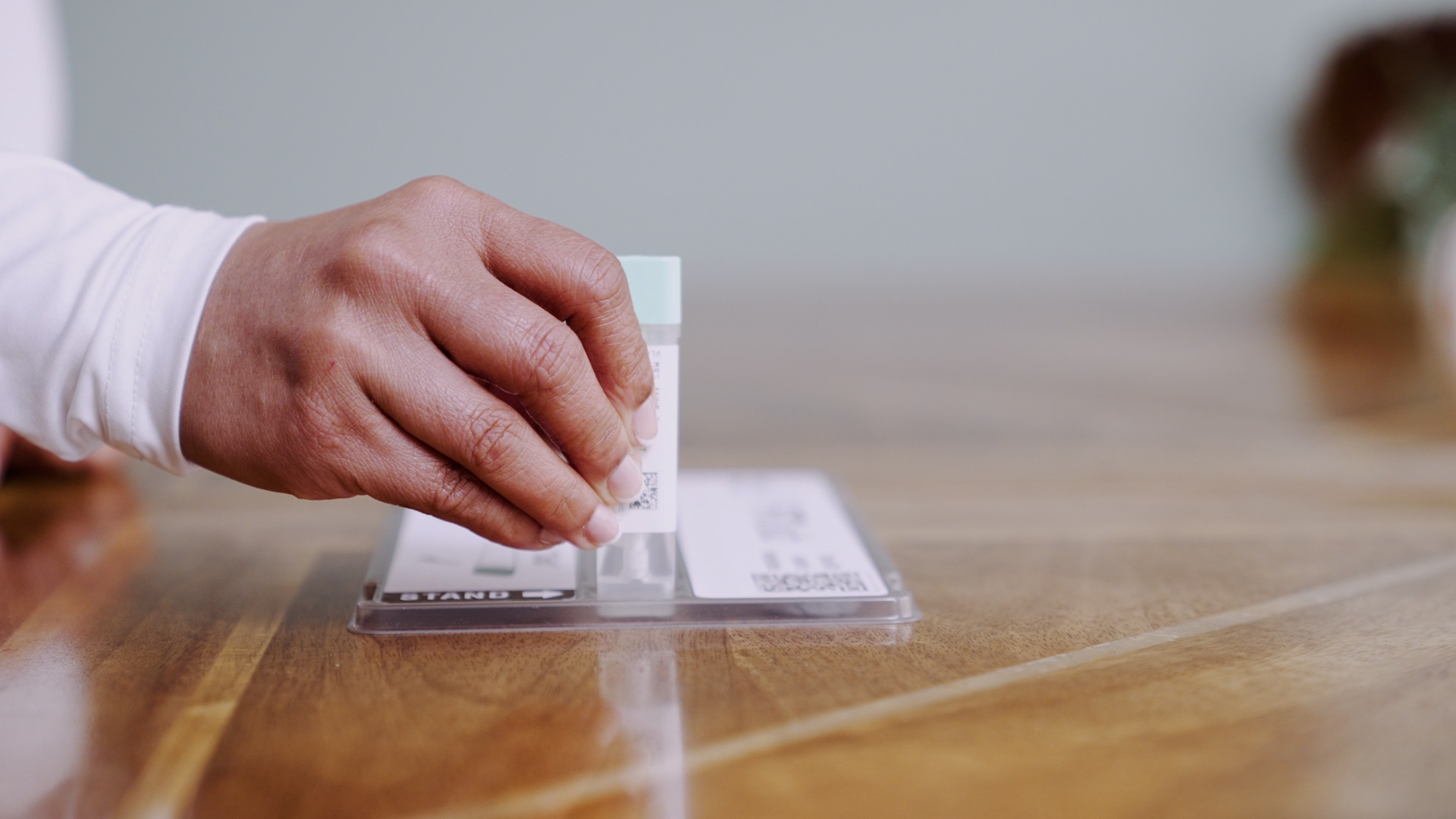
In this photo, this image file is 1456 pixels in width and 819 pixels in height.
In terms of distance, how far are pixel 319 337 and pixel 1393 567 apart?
0.53 meters

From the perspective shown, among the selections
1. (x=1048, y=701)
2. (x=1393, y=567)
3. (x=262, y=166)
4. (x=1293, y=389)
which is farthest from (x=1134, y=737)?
(x=262, y=166)

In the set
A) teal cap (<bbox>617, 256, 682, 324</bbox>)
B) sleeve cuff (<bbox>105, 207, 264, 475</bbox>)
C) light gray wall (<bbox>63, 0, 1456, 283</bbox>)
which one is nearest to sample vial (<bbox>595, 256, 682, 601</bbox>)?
teal cap (<bbox>617, 256, 682, 324</bbox>)

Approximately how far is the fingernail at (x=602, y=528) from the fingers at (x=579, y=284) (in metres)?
0.04

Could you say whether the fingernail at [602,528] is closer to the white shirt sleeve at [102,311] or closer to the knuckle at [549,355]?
the knuckle at [549,355]

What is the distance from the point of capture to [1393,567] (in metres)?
0.59

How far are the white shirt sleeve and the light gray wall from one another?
196 centimetres

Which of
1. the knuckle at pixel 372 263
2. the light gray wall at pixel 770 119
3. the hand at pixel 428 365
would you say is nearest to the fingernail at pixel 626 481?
the hand at pixel 428 365

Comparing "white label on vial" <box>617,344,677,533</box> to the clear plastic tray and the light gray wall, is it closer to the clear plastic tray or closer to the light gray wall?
A: the clear plastic tray

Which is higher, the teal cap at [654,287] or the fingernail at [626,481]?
the teal cap at [654,287]

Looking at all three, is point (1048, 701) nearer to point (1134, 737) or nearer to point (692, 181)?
point (1134, 737)

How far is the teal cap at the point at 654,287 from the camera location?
46 cm

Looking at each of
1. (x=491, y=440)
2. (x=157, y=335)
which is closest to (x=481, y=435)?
(x=491, y=440)

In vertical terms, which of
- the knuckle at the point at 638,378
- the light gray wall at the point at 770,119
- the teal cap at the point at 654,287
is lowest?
the knuckle at the point at 638,378

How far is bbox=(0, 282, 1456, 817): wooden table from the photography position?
1.15 feet
